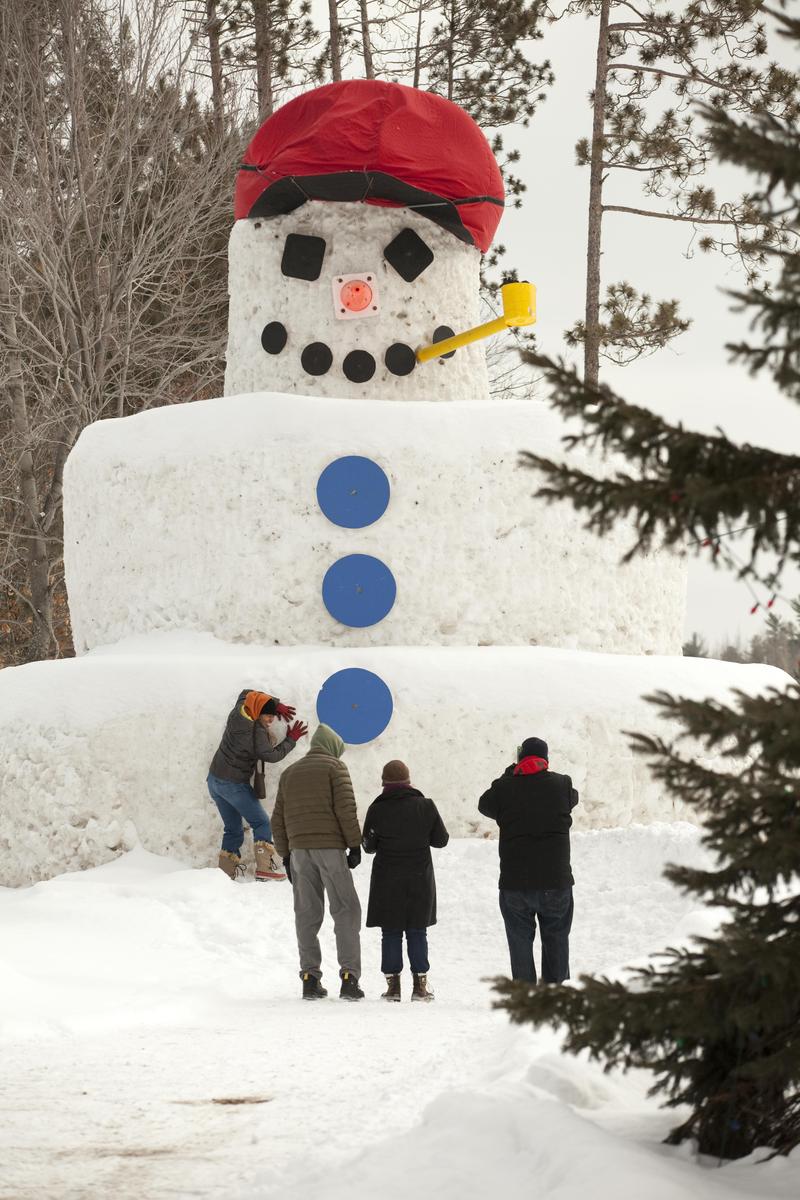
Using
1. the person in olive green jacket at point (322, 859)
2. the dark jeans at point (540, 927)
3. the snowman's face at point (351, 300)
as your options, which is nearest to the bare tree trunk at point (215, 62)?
the snowman's face at point (351, 300)

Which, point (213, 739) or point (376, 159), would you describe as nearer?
point (213, 739)

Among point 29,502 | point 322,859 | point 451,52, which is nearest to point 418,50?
point 451,52

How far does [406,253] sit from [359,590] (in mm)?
3015

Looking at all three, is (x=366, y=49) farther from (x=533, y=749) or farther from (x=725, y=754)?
(x=725, y=754)

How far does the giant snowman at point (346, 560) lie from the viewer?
1088 centimetres

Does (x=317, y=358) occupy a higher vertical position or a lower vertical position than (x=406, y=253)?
lower

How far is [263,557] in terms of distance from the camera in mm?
11414

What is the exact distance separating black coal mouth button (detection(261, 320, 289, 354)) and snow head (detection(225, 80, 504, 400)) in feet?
0.04

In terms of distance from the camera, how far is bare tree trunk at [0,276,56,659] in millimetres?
19609

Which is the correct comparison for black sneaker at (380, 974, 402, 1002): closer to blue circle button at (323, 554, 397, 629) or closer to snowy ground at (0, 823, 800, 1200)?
snowy ground at (0, 823, 800, 1200)

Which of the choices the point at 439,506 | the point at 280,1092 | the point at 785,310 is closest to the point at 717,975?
the point at 785,310

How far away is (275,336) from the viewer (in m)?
12.6

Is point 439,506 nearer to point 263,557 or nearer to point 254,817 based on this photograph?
point 263,557

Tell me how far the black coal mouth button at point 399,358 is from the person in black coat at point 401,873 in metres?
5.19
